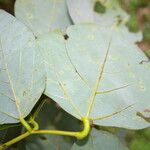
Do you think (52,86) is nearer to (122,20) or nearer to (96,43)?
(96,43)

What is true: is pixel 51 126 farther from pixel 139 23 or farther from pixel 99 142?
pixel 139 23

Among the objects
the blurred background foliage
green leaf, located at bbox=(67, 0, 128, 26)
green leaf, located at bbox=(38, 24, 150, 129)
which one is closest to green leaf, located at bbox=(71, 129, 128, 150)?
green leaf, located at bbox=(38, 24, 150, 129)

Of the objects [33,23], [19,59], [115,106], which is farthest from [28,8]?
[115,106]

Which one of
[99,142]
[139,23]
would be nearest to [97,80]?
[99,142]

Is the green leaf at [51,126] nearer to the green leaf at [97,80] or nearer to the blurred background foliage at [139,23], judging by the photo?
the green leaf at [97,80]

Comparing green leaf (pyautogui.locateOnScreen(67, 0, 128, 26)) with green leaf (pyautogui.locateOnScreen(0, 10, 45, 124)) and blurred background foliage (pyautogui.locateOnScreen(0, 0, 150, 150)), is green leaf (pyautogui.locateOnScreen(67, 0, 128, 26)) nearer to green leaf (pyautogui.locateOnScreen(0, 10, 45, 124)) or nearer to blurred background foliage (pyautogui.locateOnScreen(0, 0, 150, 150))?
green leaf (pyautogui.locateOnScreen(0, 10, 45, 124))

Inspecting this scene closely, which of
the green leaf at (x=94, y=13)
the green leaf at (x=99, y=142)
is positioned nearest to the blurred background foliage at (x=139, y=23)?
the green leaf at (x=94, y=13)

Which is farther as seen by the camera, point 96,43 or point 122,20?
point 122,20
